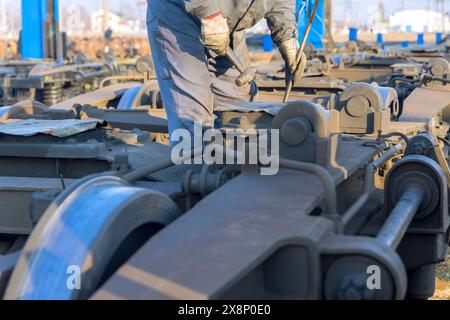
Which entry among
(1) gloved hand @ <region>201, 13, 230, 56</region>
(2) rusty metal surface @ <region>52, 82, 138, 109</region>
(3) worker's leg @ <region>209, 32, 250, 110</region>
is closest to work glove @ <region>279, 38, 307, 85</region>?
(3) worker's leg @ <region>209, 32, 250, 110</region>

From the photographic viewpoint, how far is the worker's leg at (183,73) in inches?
174

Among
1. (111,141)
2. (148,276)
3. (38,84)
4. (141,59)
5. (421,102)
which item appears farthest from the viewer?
(38,84)

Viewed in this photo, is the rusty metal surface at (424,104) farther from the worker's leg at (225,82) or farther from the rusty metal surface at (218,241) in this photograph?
the rusty metal surface at (218,241)

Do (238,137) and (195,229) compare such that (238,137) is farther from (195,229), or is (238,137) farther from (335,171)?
(195,229)

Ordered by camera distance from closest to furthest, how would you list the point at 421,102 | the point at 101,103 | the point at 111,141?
the point at 111,141 → the point at 421,102 → the point at 101,103

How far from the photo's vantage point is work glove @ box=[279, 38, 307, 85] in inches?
200

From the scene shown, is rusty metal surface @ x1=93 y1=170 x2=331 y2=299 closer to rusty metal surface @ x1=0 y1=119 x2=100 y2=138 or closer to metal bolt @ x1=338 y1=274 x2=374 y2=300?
metal bolt @ x1=338 y1=274 x2=374 y2=300

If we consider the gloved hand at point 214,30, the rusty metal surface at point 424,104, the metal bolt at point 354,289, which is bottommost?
the metal bolt at point 354,289

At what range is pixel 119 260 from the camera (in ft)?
9.36

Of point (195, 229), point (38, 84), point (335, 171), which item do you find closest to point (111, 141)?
point (335, 171)

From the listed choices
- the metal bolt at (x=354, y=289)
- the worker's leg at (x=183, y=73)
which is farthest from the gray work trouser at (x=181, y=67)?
the metal bolt at (x=354, y=289)

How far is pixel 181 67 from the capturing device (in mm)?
4445

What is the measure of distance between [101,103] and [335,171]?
4.88 metres
